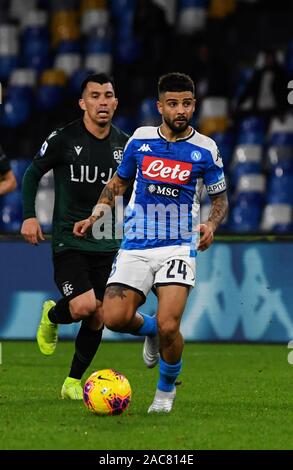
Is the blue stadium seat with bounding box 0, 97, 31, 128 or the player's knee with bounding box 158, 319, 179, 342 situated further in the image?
the blue stadium seat with bounding box 0, 97, 31, 128

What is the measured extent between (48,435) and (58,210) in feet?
8.10

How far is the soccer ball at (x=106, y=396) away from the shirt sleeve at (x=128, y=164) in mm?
1292

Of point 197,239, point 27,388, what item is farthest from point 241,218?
point 197,239

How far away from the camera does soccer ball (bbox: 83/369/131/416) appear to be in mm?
7305

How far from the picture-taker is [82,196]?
28.2 feet

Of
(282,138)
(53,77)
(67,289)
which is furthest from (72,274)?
(53,77)

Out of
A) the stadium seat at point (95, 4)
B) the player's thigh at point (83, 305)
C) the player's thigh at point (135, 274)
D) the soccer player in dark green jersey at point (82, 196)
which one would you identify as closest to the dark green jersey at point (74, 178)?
the soccer player in dark green jersey at point (82, 196)

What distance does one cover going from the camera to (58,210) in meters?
8.66

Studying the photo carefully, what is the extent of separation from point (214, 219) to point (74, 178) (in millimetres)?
1487

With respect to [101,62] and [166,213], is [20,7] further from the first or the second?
[166,213]

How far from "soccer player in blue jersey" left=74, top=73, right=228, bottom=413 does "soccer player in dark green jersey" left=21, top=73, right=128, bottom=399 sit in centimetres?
92

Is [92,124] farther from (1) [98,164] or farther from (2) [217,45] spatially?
(2) [217,45]

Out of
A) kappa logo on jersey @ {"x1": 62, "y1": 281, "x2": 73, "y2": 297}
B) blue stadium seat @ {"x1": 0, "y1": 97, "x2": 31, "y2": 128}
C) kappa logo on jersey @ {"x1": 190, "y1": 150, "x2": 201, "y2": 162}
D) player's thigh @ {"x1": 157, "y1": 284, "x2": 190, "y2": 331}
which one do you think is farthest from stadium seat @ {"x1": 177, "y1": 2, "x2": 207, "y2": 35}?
player's thigh @ {"x1": 157, "y1": 284, "x2": 190, "y2": 331}

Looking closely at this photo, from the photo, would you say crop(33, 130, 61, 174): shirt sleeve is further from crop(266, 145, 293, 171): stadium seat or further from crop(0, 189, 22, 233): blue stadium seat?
crop(266, 145, 293, 171): stadium seat
